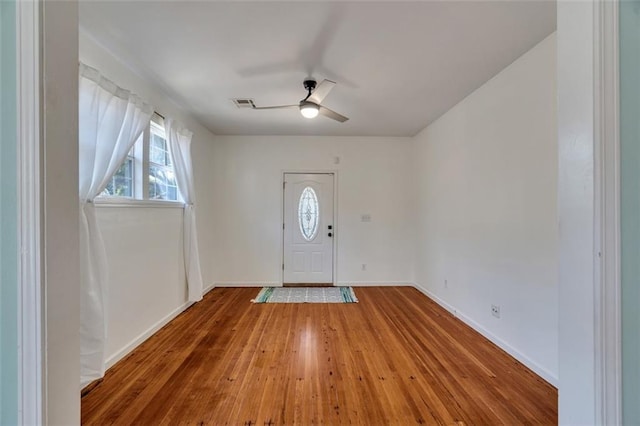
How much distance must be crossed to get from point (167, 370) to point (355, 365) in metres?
1.51

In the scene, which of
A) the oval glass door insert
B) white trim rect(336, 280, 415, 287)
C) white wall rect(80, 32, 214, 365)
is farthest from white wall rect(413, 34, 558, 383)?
white wall rect(80, 32, 214, 365)

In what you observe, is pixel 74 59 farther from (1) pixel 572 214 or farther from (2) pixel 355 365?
(2) pixel 355 365

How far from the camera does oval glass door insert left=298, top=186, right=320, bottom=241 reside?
4918mm

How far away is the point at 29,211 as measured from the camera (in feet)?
2.23

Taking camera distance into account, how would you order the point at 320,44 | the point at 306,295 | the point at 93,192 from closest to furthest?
the point at 93,192, the point at 320,44, the point at 306,295

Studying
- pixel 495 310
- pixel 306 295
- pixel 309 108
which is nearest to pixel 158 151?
pixel 309 108

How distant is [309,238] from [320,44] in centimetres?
327

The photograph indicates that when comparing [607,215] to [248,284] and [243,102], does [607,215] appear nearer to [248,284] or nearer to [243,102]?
[243,102]

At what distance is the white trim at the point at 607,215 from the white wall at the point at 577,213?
0.03 feet

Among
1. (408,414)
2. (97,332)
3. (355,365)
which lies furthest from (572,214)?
(97,332)

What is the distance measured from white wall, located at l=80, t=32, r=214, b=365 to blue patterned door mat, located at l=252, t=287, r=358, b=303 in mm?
1183

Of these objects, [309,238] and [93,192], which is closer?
[93,192]

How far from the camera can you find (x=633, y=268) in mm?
709

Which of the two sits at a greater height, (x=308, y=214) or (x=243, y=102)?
(x=243, y=102)
